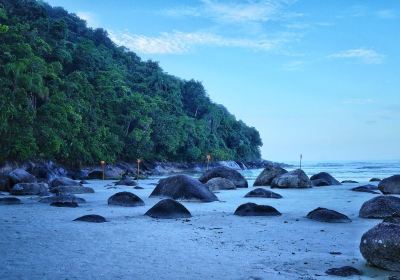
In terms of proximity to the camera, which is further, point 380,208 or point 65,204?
point 65,204

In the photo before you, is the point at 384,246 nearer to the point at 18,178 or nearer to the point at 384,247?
the point at 384,247

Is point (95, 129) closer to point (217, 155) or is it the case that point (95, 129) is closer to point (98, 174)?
point (98, 174)

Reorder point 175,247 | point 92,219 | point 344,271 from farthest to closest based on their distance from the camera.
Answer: point 92,219, point 175,247, point 344,271

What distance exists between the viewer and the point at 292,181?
898 inches

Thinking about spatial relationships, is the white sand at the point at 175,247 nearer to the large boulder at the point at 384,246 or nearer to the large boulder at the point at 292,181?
the large boulder at the point at 384,246

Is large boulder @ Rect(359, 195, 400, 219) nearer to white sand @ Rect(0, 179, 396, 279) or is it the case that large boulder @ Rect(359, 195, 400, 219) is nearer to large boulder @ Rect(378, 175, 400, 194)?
white sand @ Rect(0, 179, 396, 279)

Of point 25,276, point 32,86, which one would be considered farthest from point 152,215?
point 32,86

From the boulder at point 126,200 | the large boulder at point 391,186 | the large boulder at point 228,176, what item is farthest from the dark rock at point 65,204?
the large boulder at point 391,186

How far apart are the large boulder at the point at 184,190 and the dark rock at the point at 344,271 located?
31.7 feet

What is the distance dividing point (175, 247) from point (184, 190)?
853cm

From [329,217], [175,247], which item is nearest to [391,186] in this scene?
[329,217]

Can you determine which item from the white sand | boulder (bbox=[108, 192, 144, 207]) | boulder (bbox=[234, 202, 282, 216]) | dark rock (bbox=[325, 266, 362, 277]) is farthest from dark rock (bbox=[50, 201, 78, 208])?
dark rock (bbox=[325, 266, 362, 277])

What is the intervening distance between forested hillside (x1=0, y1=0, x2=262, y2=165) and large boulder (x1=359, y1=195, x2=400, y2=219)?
1313 centimetres

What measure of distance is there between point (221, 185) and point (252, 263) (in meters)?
16.2
